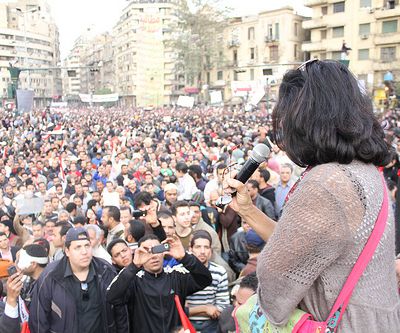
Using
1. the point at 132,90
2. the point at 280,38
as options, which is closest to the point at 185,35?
the point at 280,38

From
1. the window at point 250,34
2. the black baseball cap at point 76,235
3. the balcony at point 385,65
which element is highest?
the window at point 250,34

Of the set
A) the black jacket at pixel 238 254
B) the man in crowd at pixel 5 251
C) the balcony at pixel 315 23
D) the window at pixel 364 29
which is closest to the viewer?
the black jacket at pixel 238 254

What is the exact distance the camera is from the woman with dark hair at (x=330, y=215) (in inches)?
45.5

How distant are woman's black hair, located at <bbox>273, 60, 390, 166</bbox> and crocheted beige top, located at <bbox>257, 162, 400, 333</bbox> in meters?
0.06

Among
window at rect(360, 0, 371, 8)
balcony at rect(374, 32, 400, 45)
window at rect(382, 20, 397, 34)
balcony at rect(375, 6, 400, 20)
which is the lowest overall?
balcony at rect(374, 32, 400, 45)

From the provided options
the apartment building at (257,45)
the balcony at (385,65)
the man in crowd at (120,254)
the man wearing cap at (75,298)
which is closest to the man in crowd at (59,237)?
the man in crowd at (120,254)

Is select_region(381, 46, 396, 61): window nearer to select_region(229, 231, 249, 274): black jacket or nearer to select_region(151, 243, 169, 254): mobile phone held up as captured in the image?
select_region(229, 231, 249, 274): black jacket

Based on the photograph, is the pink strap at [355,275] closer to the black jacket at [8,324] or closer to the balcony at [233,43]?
the black jacket at [8,324]

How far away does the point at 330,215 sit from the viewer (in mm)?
1140

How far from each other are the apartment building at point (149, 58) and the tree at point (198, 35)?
18346 mm

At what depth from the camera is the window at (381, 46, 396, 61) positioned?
41812 mm

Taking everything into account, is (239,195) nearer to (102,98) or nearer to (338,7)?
(102,98)

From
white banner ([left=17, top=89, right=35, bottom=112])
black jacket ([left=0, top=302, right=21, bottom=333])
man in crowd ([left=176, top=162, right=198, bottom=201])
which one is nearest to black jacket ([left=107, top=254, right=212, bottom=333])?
black jacket ([left=0, top=302, right=21, bottom=333])

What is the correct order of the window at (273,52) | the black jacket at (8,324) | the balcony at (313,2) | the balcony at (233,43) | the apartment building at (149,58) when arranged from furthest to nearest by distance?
1. the apartment building at (149,58)
2. the balcony at (233,43)
3. the window at (273,52)
4. the balcony at (313,2)
5. the black jacket at (8,324)
